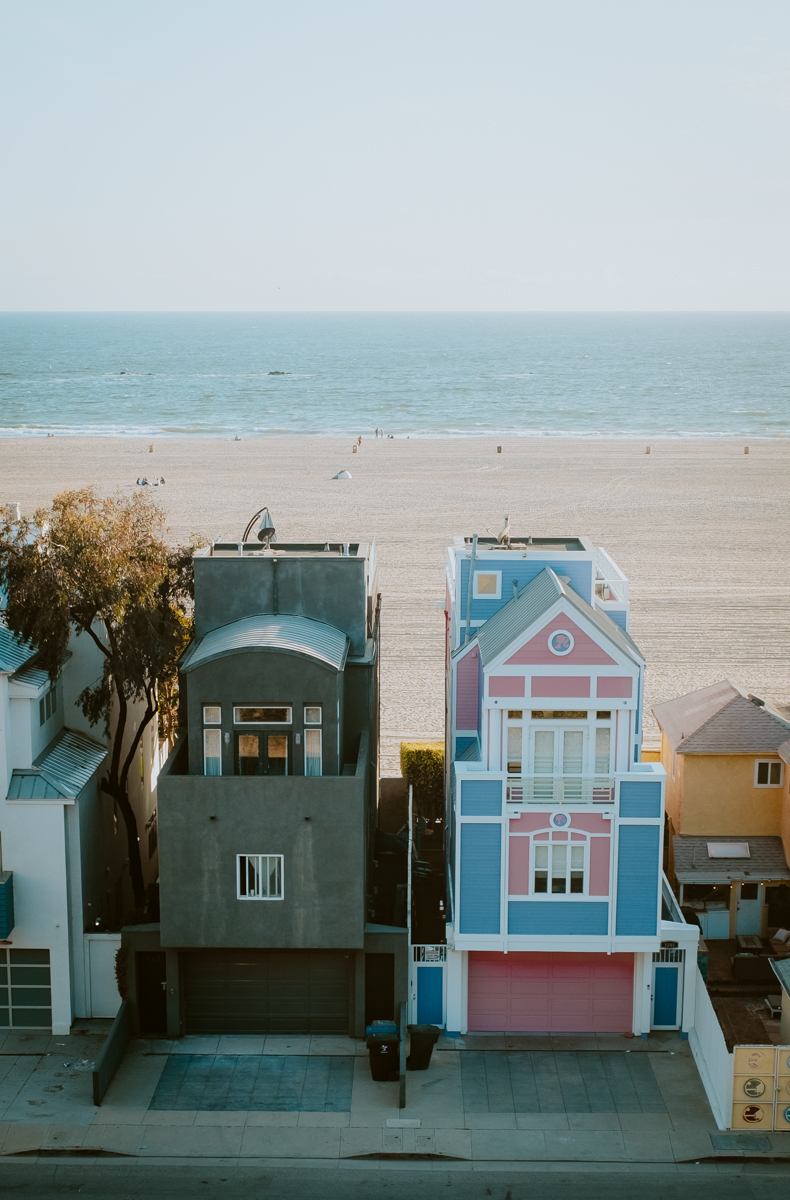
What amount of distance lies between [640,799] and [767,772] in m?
6.57

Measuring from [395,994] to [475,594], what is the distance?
28.0 ft

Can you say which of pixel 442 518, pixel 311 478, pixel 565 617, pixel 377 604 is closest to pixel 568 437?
pixel 311 478

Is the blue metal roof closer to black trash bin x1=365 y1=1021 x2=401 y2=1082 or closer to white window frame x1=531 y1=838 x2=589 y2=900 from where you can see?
black trash bin x1=365 y1=1021 x2=401 y2=1082

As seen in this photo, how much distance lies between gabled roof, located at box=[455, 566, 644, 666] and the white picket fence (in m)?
6.67

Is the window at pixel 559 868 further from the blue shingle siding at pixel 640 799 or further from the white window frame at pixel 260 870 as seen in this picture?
the white window frame at pixel 260 870

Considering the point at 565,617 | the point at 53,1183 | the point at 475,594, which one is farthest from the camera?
the point at 475,594

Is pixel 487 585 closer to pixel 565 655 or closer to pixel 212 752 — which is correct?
pixel 565 655

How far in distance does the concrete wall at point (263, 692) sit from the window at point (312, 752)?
0.36 feet

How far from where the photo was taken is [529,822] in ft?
78.8

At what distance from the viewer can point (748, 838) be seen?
95.7 ft

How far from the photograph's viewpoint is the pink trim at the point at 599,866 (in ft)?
78.8

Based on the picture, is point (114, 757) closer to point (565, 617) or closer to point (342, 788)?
point (342, 788)

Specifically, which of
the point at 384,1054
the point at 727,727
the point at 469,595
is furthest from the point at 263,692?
the point at 727,727

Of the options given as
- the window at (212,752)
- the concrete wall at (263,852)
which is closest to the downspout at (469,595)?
the concrete wall at (263,852)
